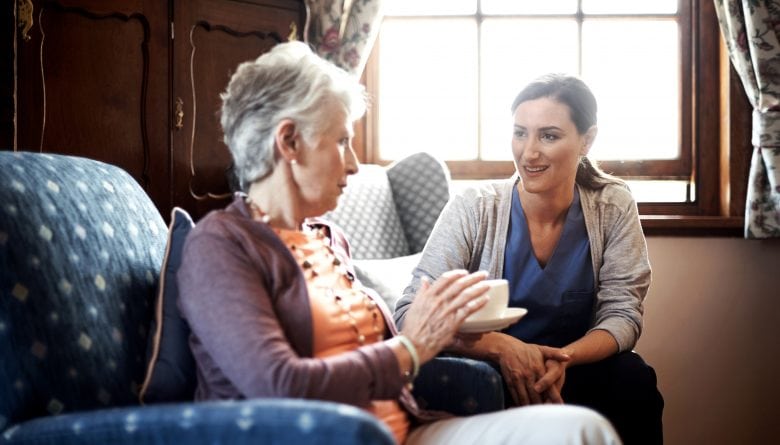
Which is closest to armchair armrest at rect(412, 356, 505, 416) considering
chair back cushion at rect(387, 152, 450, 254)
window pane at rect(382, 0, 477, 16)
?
chair back cushion at rect(387, 152, 450, 254)

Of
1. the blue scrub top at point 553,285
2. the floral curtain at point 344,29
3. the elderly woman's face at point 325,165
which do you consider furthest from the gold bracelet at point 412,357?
the floral curtain at point 344,29

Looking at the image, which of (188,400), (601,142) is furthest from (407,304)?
(601,142)

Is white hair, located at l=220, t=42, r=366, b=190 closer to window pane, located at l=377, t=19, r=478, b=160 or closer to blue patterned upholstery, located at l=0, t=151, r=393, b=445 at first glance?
blue patterned upholstery, located at l=0, t=151, r=393, b=445

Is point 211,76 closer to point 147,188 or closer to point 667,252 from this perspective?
point 147,188

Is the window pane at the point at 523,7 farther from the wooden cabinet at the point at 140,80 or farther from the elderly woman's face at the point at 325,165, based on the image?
the elderly woman's face at the point at 325,165

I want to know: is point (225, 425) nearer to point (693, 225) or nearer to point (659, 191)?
point (693, 225)

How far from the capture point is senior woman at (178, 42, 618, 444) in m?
1.29

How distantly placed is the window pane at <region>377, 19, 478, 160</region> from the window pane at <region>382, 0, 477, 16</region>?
0.03 meters

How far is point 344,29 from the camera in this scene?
3049mm

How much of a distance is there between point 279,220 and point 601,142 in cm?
200

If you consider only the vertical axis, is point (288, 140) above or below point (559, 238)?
above

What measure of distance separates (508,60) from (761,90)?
849 millimetres

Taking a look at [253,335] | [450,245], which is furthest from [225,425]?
[450,245]

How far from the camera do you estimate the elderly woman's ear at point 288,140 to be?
4.79 ft
